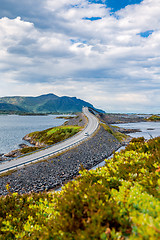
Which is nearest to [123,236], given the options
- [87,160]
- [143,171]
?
[143,171]

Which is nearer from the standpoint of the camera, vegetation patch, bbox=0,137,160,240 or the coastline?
vegetation patch, bbox=0,137,160,240

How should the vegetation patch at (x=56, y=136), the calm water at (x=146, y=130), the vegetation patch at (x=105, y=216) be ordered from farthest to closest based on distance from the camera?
the calm water at (x=146, y=130)
the vegetation patch at (x=56, y=136)
the vegetation patch at (x=105, y=216)

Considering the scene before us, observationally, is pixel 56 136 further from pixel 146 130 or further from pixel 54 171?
pixel 146 130

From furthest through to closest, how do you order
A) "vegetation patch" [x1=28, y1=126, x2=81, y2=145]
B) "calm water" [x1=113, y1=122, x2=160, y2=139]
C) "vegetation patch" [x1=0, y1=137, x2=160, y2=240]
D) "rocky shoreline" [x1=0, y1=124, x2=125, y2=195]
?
"calm water" [x1=113, y1=122, x2=160, y2=139] → "vegetation patch" [x1=28, y1=126, x2=81, y2=145] → "rocky shoreline" [x1=0, y1=124, x2=125, y2=195] → "vegetation patch" [x1=0, y1=137, x2=160, y2=240]

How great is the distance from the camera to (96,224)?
12.6ft

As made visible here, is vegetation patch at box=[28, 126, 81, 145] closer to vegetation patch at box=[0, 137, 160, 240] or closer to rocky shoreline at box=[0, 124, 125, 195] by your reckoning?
rocky shoreline at box=[0, 124, 125, 195]

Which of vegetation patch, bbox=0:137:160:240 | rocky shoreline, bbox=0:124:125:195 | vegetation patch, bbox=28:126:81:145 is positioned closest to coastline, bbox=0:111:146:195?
rocky shoreline, bbox=0:124:125:195

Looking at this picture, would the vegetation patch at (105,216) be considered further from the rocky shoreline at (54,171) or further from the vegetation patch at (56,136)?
the vegetation patch at (56,136)

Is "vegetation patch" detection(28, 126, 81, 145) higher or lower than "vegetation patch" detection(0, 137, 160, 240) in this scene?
lower

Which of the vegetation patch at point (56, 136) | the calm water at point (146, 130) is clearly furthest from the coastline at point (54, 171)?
the calm water at point (146, 130)

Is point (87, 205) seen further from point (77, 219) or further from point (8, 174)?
point (8, 174)

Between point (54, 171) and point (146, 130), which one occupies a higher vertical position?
point (146, 130)

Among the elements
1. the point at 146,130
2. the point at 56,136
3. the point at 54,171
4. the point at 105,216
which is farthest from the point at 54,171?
the point at 146,130

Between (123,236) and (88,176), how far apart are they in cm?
353
